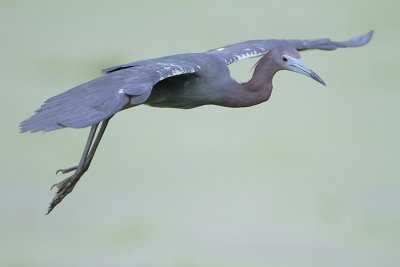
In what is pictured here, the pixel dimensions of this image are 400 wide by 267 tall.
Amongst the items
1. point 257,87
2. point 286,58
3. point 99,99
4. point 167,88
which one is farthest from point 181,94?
point 99,99

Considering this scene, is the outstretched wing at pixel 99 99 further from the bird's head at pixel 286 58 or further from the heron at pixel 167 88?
the bird's head at pixel 286 58

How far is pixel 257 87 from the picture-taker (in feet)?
16.1

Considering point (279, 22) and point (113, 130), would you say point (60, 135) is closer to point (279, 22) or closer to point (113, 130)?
point (113, 130)

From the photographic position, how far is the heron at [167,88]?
401cm

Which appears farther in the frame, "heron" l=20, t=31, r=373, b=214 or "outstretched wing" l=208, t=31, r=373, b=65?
"outstretched wing" l=208, t=31, r=373, b=65

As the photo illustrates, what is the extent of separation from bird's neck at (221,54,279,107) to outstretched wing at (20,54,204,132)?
0.48 m

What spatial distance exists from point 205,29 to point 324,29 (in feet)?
2.47

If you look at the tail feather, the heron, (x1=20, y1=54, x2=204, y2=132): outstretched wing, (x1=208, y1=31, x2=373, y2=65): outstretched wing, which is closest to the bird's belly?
the heron

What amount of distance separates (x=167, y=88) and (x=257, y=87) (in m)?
0.36

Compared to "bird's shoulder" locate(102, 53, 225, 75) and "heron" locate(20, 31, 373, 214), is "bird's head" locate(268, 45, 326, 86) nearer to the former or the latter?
"heron" locate(20, 31, 373, 214)

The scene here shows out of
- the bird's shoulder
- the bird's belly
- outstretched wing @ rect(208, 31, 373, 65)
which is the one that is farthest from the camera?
outstretched wing @ rect(208, 31, 373, 65)

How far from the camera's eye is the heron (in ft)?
13.2

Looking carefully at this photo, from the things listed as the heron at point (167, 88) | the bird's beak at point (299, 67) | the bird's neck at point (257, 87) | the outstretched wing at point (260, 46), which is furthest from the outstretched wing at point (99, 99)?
the outstretched wing at point (260, 46)

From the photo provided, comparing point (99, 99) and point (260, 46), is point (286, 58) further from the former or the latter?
point (99, 99)
